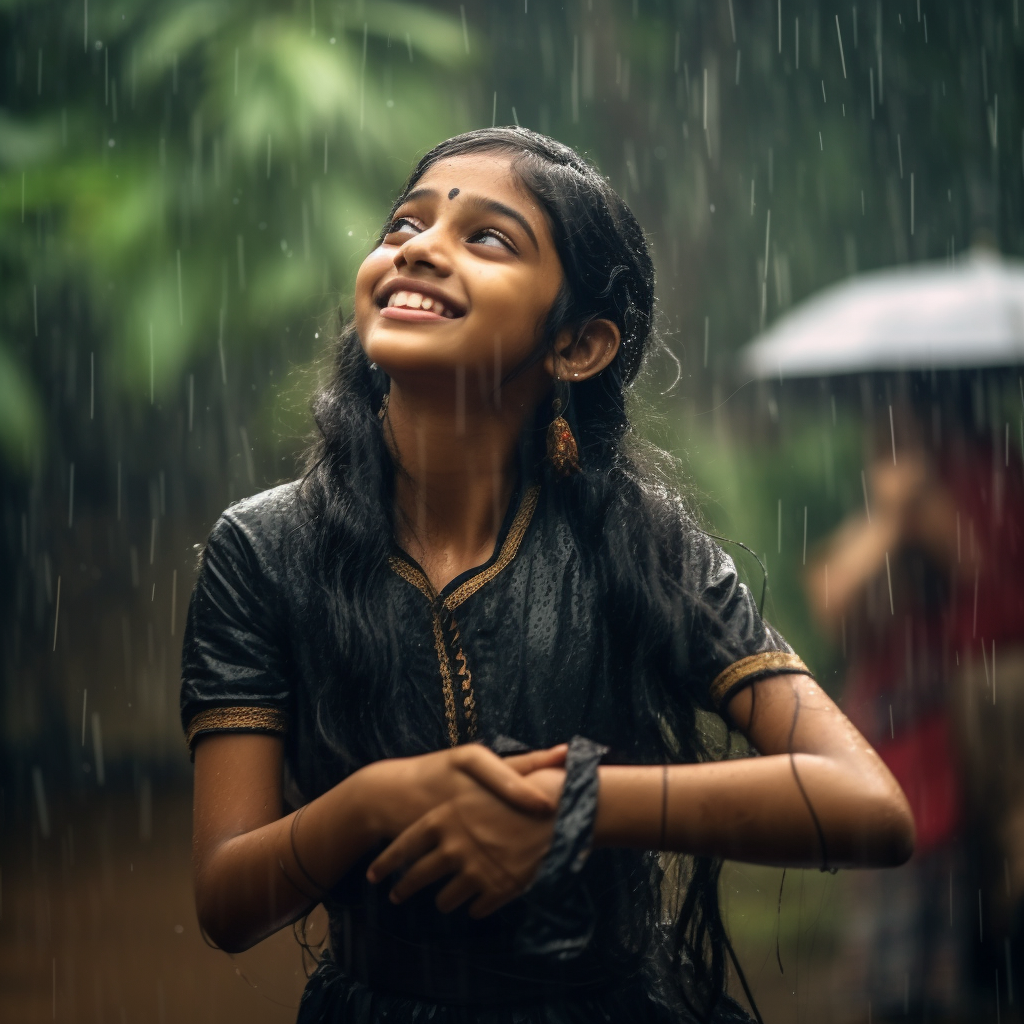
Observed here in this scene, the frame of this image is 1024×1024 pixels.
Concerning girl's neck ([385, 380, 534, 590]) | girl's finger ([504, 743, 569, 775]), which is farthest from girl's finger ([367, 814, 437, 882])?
girl's neck ([385, 380, 534, 590])

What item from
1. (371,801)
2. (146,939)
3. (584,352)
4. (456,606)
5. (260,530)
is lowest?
(146,939)

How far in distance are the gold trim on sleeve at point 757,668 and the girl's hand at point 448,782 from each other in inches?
14.0

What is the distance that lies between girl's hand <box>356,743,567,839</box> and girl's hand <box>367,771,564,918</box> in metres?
0.01

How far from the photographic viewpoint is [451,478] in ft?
6.57

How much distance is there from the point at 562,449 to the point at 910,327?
348 cm

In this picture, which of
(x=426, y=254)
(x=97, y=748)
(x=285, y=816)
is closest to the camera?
(x=285, y=816)

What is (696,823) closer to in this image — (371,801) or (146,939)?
(371,801)

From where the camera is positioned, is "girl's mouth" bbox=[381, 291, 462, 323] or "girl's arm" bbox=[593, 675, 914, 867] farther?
"girl's mouth" bbox=[381, 291, 462, 323]

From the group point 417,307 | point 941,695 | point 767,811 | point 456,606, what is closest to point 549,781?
point 767,811

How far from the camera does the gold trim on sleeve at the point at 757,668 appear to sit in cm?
184

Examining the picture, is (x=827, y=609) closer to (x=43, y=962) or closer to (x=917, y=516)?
(x=917, y=516)

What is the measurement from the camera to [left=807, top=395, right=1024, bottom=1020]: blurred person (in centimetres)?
371

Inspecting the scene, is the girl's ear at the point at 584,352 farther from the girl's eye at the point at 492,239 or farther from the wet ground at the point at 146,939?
the wet ground at the point at 146,939

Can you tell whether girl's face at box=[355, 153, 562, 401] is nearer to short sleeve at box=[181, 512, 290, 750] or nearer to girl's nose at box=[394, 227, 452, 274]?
girl's nose at box=[394, 227, 452, 274]
